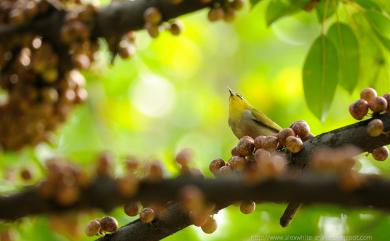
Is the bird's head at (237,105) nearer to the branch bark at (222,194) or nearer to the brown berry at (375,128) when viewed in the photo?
the brown berry at (375,128)

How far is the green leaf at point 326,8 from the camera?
3211mm

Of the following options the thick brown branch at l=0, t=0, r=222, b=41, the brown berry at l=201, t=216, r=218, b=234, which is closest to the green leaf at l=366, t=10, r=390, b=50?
the thick brown branch at l=0, t=0, r=222, b=41

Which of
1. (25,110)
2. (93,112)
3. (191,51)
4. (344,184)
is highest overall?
(344,184)

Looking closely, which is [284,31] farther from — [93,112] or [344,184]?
[344,184]

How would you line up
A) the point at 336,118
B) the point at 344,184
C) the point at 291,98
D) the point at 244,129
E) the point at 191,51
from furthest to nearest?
the point at 191,51
the point at 291,98
the point at 336,118
the point at 244,129
the point at 344,184

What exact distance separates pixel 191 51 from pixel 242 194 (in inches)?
250

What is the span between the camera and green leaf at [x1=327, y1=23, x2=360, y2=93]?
3.27 m

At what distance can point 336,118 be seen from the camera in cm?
582

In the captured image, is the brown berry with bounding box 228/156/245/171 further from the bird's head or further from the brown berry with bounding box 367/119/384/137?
the bird's head

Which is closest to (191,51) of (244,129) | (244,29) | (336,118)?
(244,29)

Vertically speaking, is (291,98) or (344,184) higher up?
(344,184)

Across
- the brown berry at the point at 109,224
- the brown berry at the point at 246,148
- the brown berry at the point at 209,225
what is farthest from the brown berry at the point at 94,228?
the brown berry at the point at 246,148

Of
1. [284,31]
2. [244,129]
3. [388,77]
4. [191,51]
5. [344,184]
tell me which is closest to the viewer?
[344,184]

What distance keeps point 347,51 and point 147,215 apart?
1618 mm
